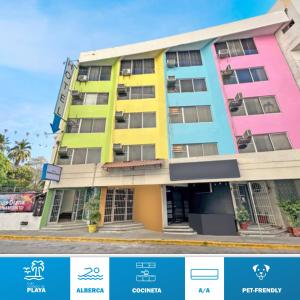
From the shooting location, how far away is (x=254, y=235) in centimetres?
1295

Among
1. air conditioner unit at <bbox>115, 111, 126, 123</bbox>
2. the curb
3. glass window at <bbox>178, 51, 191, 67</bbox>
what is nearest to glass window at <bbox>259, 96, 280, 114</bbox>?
glass window at <bbox>178, 51, 191, 67</bbox>

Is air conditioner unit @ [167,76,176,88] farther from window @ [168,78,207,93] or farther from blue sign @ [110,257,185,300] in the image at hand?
blue sign @ [110,257,185,300]

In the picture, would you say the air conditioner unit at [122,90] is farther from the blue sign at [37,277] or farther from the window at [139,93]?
the blue sign at [37,277]

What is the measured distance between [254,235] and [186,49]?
1793cm

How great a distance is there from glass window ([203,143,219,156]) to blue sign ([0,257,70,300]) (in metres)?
14.7

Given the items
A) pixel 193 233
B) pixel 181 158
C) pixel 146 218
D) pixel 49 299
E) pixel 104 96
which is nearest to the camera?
pixel 49 299

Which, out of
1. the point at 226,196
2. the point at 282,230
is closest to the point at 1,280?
the point at 226,196

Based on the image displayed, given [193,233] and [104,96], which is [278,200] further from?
[104,96]

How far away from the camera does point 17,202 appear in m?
16.5

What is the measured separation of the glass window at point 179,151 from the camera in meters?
16.2

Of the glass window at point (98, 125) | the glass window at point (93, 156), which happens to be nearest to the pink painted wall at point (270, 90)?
the glass window at point (98, 125)

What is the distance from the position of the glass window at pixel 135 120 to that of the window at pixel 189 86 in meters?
3.83

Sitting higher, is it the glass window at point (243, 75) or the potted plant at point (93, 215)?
the glass window at point (243, 75)

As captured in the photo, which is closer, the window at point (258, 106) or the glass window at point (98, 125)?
the window at point (258, 106)
